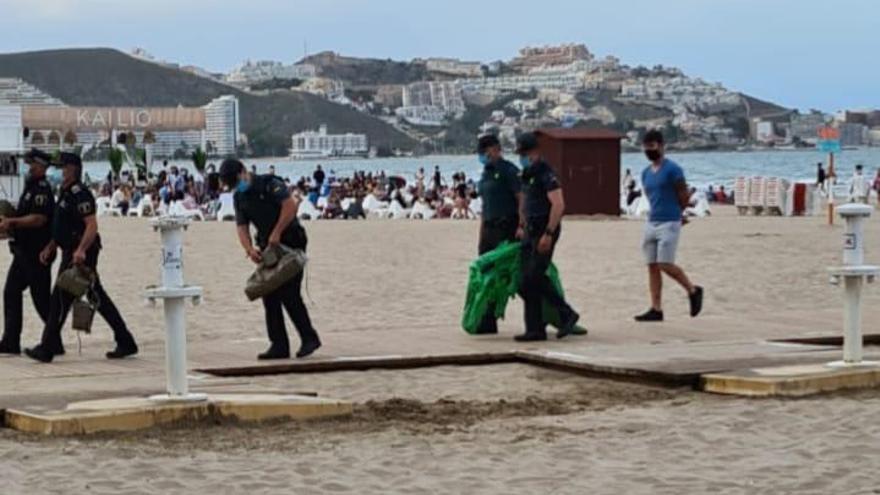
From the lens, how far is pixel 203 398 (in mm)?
9047

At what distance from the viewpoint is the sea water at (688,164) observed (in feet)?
313

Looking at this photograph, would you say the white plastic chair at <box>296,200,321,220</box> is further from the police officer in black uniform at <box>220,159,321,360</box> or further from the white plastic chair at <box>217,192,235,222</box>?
the police officer in black uniform at <box>220,159,321,360</box>

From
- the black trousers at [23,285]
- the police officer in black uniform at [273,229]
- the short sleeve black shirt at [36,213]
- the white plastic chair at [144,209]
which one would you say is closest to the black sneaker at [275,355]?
the police officer in black uniform at [273,229]

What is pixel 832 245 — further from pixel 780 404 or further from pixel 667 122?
pixel 667 122

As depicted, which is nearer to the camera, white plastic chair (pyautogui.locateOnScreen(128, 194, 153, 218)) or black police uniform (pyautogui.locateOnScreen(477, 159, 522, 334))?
black police uniform (pyautogui.locateOnScreen(477, 159, 522, 334))

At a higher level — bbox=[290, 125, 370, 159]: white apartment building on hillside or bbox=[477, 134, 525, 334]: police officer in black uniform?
bbox=[290, 125, 370, 159]: white apartment building on hillside

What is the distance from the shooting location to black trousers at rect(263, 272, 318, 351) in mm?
11508

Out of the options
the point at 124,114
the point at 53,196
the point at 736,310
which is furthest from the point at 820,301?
the point at 124,114

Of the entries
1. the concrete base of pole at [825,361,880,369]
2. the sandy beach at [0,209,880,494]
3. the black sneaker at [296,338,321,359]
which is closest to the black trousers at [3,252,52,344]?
the sandy beach at [0,209,880,494]

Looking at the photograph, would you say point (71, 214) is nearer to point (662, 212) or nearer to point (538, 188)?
point (538, 188)

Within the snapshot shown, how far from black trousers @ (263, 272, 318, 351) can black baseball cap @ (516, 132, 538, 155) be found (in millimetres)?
2096

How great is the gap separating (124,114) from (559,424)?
57498mm

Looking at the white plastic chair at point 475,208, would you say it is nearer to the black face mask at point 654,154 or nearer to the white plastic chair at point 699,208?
the white plastic chair at point 699,208

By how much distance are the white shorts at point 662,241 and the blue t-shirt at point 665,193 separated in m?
0.05
